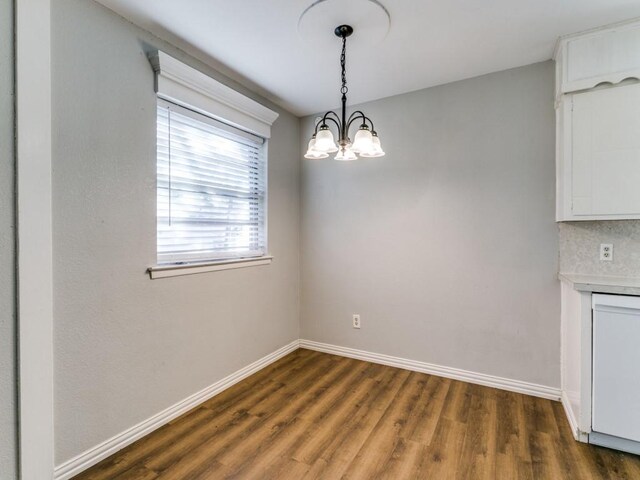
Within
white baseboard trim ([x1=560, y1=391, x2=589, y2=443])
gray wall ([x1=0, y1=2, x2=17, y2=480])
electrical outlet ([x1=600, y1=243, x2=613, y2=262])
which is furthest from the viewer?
electrical outlet ([x1=600, y1=243, x2=613, y2=262])

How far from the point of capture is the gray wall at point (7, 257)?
4.61 feet

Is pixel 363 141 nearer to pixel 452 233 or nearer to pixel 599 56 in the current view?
pixel 452 233

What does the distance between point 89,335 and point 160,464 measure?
31.2 inches

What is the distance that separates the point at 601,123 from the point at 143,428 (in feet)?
11.2

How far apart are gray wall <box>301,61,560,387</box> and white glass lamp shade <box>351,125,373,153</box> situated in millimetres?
1271

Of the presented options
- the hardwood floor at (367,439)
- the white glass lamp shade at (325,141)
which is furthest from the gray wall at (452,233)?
the white glass lamp shade at (325,141)

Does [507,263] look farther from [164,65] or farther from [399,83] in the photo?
[164,65]

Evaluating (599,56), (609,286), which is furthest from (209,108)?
(609,286)

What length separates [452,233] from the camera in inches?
107

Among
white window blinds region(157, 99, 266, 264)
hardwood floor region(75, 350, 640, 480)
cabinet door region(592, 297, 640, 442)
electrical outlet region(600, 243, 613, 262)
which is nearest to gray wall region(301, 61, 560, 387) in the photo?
electrical outlet region(600, 243, 613, 262)

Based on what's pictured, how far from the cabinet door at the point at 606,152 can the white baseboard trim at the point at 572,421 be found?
1.27 meters

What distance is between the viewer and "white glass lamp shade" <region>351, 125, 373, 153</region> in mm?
1733

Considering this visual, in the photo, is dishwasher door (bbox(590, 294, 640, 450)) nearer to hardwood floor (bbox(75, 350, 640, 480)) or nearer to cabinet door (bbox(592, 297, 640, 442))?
cabinet door (bbox(592, 297, 640, 442))

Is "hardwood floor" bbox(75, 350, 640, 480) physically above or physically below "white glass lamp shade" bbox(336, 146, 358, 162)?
below
